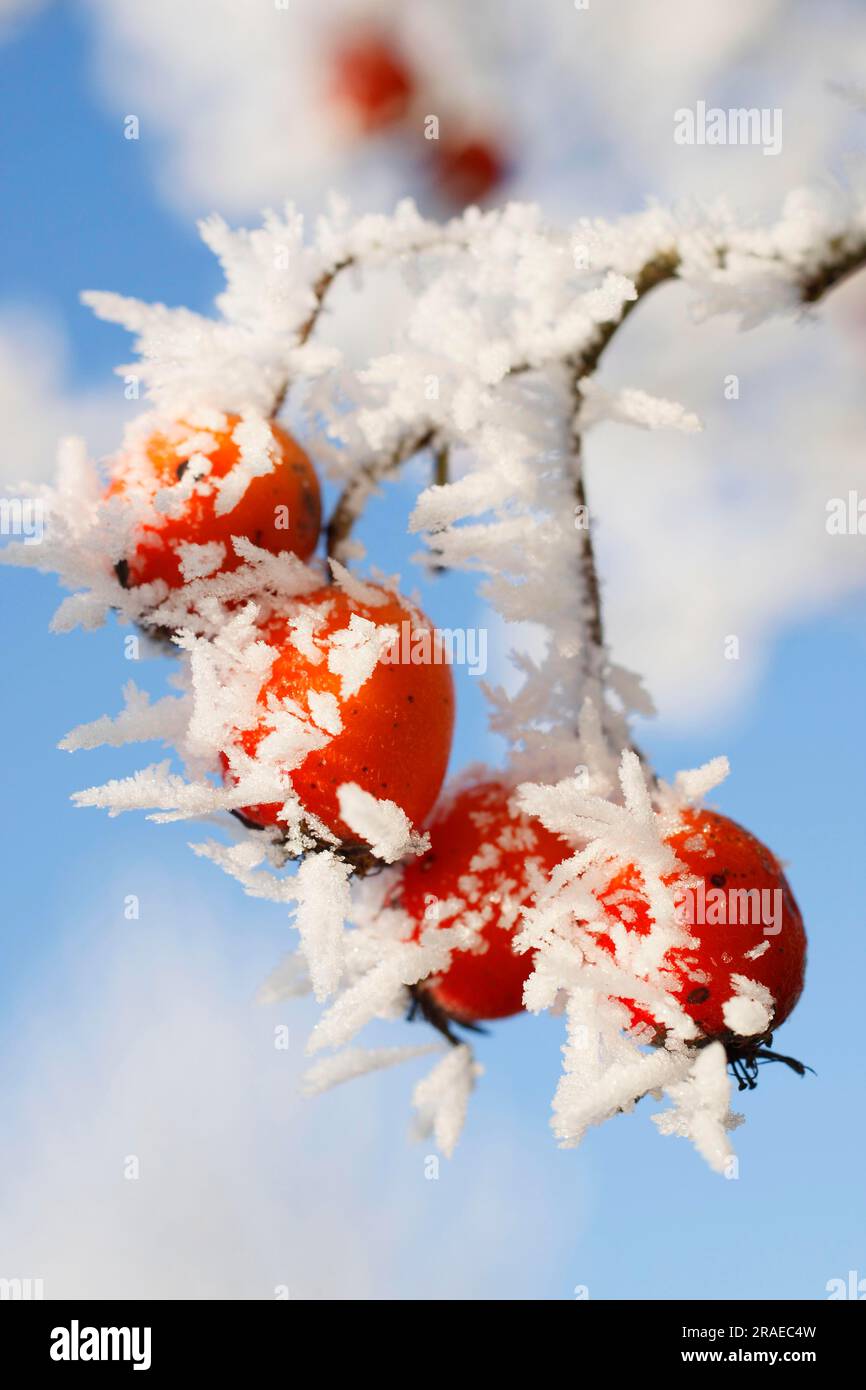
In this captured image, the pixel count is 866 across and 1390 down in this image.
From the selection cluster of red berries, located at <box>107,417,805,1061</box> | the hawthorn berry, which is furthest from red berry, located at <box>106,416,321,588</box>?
the hawthorn berry

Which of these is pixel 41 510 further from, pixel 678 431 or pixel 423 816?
pixel 678 431

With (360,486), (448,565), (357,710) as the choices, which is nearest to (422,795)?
(357,710)

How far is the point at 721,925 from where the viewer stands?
3.22ft

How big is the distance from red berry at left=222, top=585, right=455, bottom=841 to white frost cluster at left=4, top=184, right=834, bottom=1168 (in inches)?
0.4

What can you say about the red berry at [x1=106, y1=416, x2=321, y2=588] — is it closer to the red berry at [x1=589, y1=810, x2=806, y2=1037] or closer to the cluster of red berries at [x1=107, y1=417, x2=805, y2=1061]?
the cluster of red berries at [x1=107, y1=417, x2=805, y2=1061]

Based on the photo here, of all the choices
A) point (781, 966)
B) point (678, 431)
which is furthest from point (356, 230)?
point (781, 966)

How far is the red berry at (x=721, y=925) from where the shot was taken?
97cm

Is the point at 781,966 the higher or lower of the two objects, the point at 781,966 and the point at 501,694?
the lower

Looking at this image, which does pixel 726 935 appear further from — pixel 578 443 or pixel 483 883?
pixel 578 443

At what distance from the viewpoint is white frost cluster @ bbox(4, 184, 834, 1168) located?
0.95 metres

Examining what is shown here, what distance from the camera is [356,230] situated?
1.31 m

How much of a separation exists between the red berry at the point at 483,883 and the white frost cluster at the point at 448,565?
3cm

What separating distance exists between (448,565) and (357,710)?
0.26 meters
